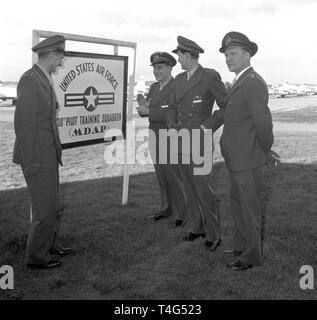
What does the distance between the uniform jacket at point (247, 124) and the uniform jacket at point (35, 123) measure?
1717 mm

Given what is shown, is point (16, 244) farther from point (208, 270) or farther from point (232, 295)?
point (232, 295)

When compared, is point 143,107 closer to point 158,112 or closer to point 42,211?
point 158,112

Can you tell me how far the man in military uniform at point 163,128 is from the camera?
18.4 ft

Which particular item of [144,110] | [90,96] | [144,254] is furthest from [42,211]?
[144,110]

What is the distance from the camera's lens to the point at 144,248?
4977 millimetres

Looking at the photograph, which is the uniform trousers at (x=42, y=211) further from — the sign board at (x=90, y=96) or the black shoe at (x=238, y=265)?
the black shoe at (x=238, y=265)

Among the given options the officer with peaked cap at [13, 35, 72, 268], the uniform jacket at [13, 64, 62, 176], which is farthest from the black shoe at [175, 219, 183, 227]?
the uniform jacket at [13, 64, 62, 176]

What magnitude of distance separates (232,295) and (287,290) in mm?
539

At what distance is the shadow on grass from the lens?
3955 millimetres

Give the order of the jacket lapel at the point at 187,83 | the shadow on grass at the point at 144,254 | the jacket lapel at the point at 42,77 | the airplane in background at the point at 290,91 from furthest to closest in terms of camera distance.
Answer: the airplane in background at the point at 290,91 < the jacket lapel at the point at 187,83 < the jacket lapel at the point at 42,77 < the shadow on grass at the point at 144,254

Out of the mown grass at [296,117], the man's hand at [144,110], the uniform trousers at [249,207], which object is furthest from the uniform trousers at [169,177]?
the mown grass at [296,117]

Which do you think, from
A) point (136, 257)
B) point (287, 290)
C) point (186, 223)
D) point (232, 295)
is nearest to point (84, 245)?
point (136, 257)

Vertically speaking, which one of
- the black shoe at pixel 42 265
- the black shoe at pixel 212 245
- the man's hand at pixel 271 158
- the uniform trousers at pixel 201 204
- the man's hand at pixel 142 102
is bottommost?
the black shoe at pixel 42 265

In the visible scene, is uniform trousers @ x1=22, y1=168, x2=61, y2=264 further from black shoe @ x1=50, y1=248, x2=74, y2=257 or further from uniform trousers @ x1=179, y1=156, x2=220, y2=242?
uniform trousers @ x1=179, y1=156, x2=220, y2=242
